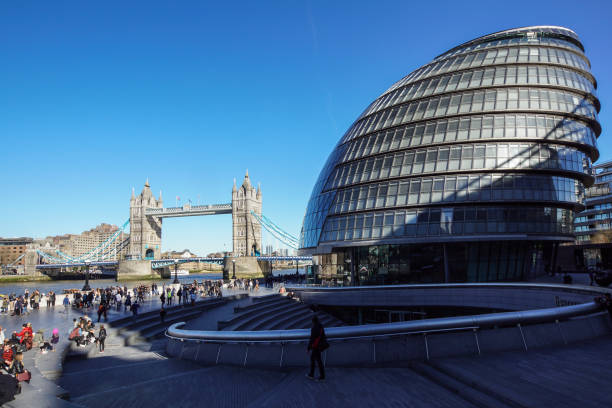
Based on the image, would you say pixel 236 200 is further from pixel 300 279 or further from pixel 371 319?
pixel 371 319

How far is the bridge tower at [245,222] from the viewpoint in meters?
173

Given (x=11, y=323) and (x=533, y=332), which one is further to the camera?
(x=11, y=323)

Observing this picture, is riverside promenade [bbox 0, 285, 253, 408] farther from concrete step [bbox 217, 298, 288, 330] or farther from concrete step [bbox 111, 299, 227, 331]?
concrete step [bbox 217, 298, 288, 330]

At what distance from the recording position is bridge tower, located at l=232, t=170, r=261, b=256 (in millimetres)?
172875

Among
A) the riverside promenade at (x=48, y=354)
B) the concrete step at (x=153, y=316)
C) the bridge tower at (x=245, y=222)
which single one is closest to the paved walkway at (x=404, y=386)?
the riverside promenade at (x=48, y=354)

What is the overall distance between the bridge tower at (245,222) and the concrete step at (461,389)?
16343cm

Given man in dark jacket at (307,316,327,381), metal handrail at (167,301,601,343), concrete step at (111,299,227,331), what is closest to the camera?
man in dark jacket at (307,316,327,381)

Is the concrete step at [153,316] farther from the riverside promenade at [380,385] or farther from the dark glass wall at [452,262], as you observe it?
the dark glass wall at [452,262]

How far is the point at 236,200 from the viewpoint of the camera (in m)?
179

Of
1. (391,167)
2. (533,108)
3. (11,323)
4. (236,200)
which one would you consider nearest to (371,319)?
(391,167)

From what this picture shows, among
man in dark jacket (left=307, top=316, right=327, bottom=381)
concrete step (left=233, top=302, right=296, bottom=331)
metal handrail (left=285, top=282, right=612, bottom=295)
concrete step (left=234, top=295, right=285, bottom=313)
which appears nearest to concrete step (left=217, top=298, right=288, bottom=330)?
concrete step (left=234, top=295, right=285, bottom=313)

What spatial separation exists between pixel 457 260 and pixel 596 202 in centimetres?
8905

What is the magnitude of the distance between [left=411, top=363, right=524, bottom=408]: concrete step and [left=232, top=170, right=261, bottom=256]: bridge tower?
163 meters

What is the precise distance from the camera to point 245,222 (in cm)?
17438
